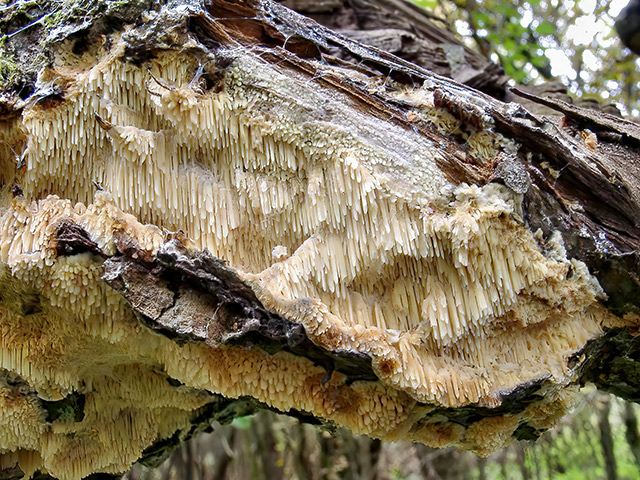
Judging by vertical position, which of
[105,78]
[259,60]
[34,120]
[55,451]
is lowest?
[55,451]

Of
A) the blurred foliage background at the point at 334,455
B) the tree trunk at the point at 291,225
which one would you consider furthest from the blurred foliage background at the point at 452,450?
the tree trunk at the point at 291,225

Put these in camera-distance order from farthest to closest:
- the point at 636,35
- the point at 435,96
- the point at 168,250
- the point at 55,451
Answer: the point at 55,451, the point at 636,35, the point at 435,96, the point at 168,250

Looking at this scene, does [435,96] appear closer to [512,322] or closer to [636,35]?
[512,322]

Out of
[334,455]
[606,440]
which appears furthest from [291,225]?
[606,440]

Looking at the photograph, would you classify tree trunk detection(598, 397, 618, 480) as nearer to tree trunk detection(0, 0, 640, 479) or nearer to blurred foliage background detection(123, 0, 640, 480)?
blurred foliage background detection(123, 0, 640, 480)

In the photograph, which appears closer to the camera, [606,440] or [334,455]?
[334,455]

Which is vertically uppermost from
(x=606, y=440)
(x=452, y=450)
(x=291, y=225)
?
(x=291, y=225)

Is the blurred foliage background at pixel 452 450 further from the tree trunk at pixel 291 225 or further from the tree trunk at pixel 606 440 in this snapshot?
the tree trunk at pixel 291 225

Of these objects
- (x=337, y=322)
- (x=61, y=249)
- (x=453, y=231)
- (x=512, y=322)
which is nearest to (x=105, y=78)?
(x=61, y=249)

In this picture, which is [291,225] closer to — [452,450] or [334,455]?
[334,455]
